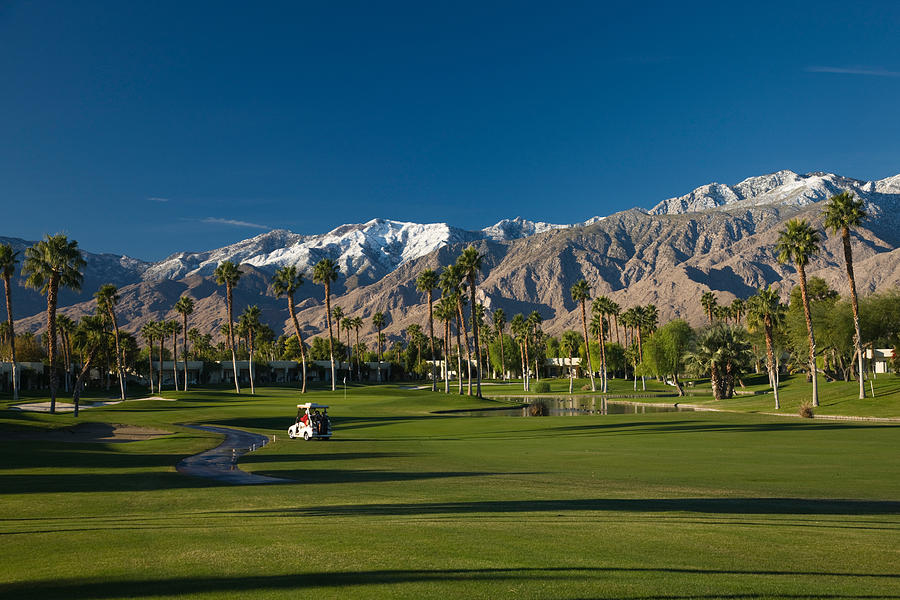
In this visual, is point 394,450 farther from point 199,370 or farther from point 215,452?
point 199,370

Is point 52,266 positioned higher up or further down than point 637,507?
higher up

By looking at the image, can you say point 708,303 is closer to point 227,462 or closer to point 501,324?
point 501,324

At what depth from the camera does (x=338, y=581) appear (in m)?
8.73

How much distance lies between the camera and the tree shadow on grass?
15.2 m

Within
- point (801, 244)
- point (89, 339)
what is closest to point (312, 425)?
point (801, 244)

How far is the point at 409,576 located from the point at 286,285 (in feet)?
355

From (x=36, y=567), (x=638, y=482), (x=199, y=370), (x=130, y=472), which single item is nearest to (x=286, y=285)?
(x=199, y=370)

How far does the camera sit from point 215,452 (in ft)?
108

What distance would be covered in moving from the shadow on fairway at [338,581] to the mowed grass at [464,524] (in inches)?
1.6

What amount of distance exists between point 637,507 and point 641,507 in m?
0.09

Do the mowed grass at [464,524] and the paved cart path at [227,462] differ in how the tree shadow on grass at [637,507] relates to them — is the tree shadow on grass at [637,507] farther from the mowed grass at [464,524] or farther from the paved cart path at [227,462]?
the paved cart path at [227,462]

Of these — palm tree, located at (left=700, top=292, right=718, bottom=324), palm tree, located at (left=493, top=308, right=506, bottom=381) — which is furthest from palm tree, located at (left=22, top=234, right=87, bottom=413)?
palm tree, located at (left=700, top=292, right=718, bottom=324)

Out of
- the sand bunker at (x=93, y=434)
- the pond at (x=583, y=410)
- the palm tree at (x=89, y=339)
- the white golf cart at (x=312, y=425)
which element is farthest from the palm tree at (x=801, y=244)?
the palm tree at (x=89, y=339)

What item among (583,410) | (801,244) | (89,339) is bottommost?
(583,410)
